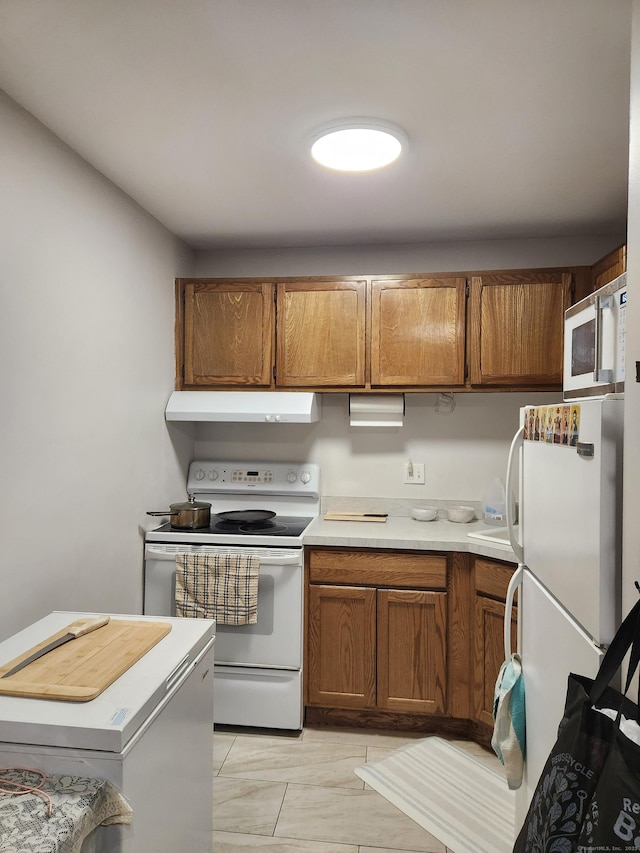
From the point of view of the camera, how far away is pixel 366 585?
279 centimetres

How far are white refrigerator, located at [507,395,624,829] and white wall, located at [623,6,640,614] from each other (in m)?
0.04

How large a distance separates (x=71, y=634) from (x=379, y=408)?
6.42 feet

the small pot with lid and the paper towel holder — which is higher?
the paper towel holder

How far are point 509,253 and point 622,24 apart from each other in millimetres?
1770

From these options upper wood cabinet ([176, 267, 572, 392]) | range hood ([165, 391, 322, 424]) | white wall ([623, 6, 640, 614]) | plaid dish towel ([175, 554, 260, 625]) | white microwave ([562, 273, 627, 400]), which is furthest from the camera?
range hood ([165, 391, 322, 424])

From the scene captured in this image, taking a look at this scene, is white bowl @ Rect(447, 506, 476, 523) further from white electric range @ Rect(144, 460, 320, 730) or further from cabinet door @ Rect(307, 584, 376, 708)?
white electric range @ Rect(144, 460, 320, 730)

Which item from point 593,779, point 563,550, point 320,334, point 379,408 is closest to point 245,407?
point 320,334

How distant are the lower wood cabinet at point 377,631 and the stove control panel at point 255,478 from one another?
606 millimetres

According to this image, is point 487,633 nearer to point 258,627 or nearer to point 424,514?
point 424,514

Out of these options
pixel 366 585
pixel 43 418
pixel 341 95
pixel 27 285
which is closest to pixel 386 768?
pixel 366 585

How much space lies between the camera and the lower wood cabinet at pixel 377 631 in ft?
9.04

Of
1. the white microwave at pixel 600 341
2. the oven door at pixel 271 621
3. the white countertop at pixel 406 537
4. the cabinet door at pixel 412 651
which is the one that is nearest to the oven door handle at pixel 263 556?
the oven door at pixel 271 621

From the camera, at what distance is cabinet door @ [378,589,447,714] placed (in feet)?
9.02

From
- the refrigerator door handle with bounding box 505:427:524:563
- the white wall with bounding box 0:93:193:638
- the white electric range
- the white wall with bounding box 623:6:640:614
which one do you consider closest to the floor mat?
the white electric range
